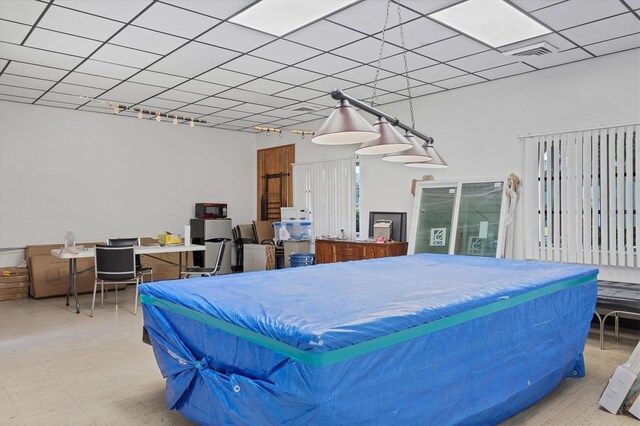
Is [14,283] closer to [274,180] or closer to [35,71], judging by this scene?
[35,71]

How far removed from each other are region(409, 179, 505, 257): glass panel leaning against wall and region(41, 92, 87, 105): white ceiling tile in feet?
17.2

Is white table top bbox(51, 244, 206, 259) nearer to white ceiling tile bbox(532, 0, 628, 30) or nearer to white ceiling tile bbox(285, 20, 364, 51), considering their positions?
white ceiling tile bbox(285, 20, 364, 51)

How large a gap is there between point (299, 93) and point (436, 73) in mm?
1941

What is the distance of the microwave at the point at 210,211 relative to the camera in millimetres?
8953

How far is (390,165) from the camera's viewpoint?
7375 millimetres

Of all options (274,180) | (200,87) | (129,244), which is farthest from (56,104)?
(274,180)

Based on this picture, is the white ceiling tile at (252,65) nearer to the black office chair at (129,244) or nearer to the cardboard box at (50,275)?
the black office chair at (129,244)

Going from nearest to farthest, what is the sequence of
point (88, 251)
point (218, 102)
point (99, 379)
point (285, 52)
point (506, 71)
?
point (99, 379) → point (285, 52) → point (506, 71) → point (88, 251) → point (218, 102)

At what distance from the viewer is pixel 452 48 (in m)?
4.83

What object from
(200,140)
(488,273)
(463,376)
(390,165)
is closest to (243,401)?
(463,376)

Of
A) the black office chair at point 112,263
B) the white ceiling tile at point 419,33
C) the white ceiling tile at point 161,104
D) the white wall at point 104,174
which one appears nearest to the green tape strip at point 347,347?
the white ceiling tile at point 419,33

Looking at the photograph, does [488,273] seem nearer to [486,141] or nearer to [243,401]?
[243,401]

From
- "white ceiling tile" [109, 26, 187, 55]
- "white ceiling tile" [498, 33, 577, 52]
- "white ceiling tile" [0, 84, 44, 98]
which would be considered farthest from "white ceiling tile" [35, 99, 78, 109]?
"white ceiling tile" [498, 33, 577, 52]

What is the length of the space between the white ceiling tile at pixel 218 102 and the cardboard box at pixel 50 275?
3.00 metres
